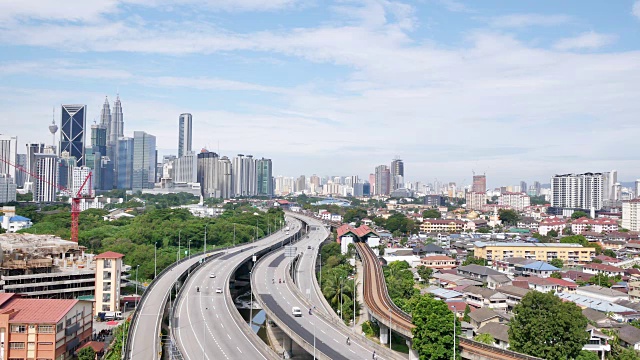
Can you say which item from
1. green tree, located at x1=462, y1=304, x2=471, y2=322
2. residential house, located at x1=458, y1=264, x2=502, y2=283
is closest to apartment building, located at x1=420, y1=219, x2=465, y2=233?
residential house, located at x1=458, y1=264, x2=502, y2=283

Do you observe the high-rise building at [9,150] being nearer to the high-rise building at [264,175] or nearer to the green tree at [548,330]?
the high-rise building at [264,175]

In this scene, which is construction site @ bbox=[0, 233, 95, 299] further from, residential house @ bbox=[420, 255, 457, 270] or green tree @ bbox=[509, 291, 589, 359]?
residential house @ bbox=[420, 255, 457, 270]

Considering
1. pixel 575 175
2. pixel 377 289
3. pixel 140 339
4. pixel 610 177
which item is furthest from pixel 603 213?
pixel 140 339

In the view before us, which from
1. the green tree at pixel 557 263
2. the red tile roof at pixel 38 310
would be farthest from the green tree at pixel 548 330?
the green tree at pixel 557 263

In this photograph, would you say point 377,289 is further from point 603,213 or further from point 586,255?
point 603,213

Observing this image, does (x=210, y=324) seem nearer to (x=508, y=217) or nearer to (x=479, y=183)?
(x=508, y=217)

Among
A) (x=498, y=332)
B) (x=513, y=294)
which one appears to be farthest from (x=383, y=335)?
(x=513, y=294)

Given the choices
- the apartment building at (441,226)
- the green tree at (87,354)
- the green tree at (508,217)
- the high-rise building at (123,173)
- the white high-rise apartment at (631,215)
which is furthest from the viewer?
the high-rise building at (123,173)
